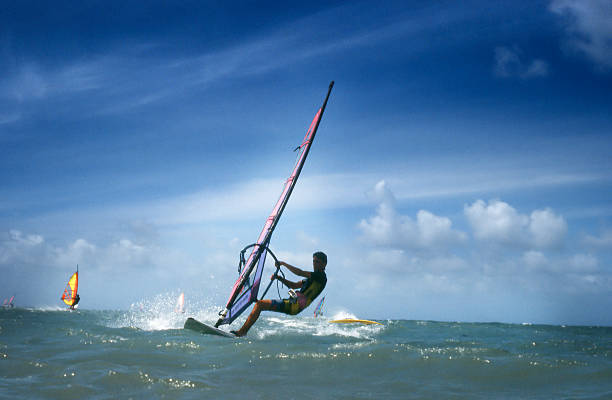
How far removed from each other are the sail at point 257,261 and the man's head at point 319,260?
0.97 metres

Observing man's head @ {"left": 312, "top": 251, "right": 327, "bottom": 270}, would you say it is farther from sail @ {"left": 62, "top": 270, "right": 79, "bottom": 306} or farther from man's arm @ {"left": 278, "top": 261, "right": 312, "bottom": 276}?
sail @ {"left": 62, "top": 270, "right": 79, "bottom": 306}

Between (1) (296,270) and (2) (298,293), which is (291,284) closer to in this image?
(2) (298,293)

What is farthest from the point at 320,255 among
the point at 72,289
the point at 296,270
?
the point at 72,289

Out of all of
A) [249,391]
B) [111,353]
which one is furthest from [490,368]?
[111,353]

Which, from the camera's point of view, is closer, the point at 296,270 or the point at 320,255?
the point at 296,270

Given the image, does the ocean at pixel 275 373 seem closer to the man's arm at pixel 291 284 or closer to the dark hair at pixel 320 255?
the man's arm at pixel 291 284

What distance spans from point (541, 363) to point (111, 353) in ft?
19.5

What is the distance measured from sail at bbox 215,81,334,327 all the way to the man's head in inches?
38.1

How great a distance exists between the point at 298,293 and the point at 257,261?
1.02m

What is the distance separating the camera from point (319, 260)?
25.6 feet

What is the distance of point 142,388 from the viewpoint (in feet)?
12.8

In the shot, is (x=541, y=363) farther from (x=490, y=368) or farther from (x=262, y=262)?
(x=262, y=262)

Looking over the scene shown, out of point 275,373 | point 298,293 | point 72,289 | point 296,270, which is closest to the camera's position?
point 275,373

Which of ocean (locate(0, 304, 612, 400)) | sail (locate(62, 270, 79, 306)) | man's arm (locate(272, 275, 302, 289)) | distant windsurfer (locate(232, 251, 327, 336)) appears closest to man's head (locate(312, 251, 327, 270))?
distant windsurfer (locate(232, 251, 327, 336))
